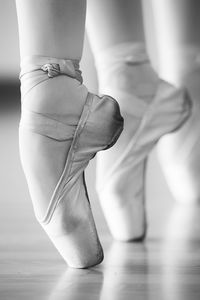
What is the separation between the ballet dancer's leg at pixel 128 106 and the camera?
86cm

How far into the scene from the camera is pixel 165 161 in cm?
126

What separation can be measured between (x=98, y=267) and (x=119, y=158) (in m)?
0.23

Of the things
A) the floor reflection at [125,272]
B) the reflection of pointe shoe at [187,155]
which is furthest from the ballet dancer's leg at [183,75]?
the floor reflection at [125,272]

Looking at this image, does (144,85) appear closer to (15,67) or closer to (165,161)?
(165,161)

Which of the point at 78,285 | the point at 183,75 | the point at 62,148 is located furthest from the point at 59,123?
the point at 183,75

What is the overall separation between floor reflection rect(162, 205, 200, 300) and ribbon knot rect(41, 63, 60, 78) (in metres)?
0.25

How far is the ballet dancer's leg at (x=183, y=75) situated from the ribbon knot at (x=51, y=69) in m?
0.56

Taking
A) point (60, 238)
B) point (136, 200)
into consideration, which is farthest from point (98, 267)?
point (136, 200)

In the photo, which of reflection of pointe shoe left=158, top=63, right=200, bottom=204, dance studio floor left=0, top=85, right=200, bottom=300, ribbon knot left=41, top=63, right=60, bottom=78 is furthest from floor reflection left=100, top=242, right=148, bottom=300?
reflection of pointe shoe left=158, top=63, right=200, bottom=204

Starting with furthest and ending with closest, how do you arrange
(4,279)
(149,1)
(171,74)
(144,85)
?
(149,1) < (171,74) < (144,85) < (4,279)

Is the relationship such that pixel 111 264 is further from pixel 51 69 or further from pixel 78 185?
pixel 51 69

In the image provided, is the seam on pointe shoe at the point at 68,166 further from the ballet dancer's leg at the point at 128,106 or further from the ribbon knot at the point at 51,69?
the ballet dancer's leg at the point at 128,106

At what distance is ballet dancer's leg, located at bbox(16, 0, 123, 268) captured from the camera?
2.11 ft

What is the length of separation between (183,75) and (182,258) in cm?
54
